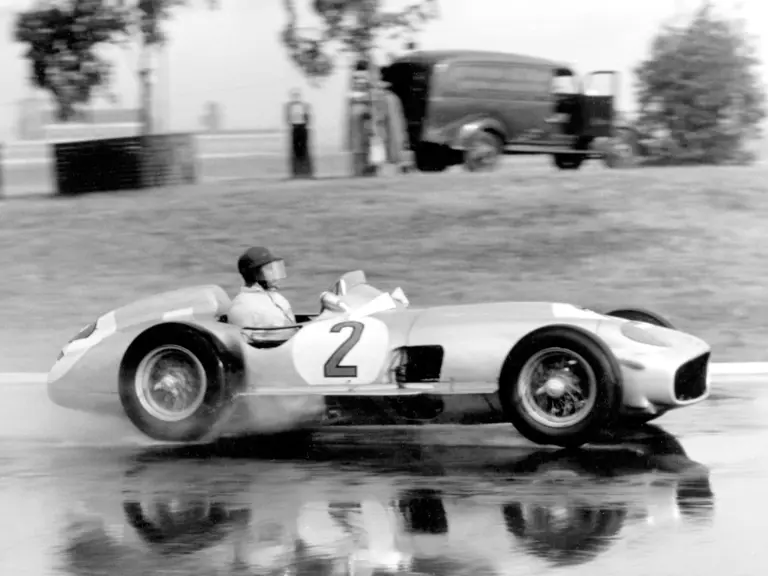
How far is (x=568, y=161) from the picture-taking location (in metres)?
22.9

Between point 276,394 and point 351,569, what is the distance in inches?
107

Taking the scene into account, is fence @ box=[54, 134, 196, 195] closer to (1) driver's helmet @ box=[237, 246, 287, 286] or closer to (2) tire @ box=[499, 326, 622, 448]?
(1) driver's helmet @ box=[237, 246, 287, 286]

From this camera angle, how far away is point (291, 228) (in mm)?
17609

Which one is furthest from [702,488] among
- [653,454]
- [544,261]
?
[544,261]

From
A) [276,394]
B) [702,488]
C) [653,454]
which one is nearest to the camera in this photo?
[702,488]

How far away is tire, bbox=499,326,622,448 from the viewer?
7.42 m

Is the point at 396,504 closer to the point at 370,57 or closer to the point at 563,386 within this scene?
the point at 563,386

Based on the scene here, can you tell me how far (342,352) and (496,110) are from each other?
14077mm

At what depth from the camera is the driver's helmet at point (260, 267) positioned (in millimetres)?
8711

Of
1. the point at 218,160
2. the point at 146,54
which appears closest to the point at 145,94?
the point at 146,54

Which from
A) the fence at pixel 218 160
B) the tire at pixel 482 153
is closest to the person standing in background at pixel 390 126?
the tire at pixel 482 153

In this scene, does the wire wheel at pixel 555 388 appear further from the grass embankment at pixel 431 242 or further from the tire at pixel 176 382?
the grass embankment at pixel 431 242

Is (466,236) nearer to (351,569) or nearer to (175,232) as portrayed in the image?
(175,232)

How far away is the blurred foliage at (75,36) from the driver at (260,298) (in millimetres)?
12870
